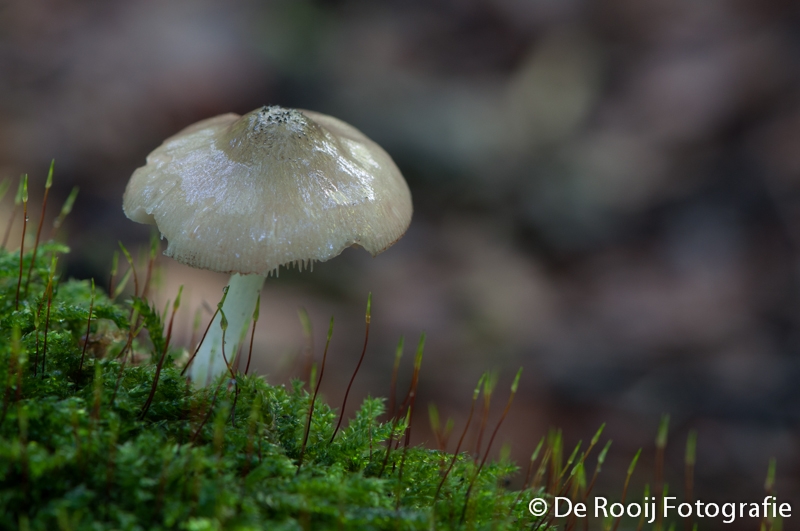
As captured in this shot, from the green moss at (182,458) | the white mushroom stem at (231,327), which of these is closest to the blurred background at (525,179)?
the white mushroom stem at (231,327)

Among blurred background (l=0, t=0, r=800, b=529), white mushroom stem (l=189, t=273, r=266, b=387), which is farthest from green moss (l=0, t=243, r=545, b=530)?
blurred background (l=0, t=0, r=800, b=529)

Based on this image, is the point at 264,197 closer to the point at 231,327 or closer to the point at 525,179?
the point at 231,327

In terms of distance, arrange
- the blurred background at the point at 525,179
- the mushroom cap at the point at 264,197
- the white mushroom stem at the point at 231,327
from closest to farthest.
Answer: the mushroom cap at the point at 264,197, the white mushroom stem at the point at 231,327, the blurred background at the point at 525,179

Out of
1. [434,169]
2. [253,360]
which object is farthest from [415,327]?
[434,169]

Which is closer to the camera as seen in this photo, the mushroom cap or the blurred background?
the mushroom cap

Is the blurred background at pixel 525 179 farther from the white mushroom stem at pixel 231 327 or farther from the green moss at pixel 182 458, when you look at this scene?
the green moss at pixel 182 458

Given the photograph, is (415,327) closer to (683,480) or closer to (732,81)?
(683,480)

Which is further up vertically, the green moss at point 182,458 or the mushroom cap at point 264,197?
the mushroom cap at point 264,197

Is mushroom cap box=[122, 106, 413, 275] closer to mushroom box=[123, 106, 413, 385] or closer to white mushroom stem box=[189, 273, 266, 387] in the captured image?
mushroom box=[123, 106, 413, 385]
